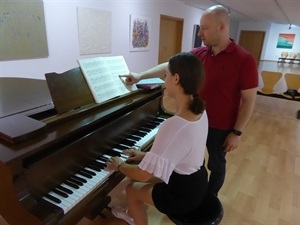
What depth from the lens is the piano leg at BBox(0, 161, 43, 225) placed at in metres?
0.88

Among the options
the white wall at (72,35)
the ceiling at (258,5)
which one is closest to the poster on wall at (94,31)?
the white wall at (72,35)

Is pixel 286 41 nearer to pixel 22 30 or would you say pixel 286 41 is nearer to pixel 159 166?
pixel 22 30

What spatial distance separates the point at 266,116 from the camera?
4711mm

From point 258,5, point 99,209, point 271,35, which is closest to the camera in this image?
point 99,209

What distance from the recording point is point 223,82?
158cm

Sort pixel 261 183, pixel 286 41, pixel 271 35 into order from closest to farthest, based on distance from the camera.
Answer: pixel 261 183
pixel 271 35
pixel 286 41

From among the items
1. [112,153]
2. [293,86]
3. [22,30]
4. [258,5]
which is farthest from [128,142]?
[258,5]

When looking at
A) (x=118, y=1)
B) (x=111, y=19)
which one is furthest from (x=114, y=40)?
(x=118, y=1)

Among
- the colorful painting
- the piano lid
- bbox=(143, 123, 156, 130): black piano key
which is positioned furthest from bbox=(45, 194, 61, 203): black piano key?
the colorful painting

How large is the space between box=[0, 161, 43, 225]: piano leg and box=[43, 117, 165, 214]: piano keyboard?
11 cm

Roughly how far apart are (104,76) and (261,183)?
211cm

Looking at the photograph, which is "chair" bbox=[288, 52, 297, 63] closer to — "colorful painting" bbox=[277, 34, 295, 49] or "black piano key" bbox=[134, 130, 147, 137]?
"colorful painting" bbox=[277, 34, 295, 49]

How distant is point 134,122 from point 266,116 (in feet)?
13.0

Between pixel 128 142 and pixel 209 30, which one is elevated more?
pixel 209 30
